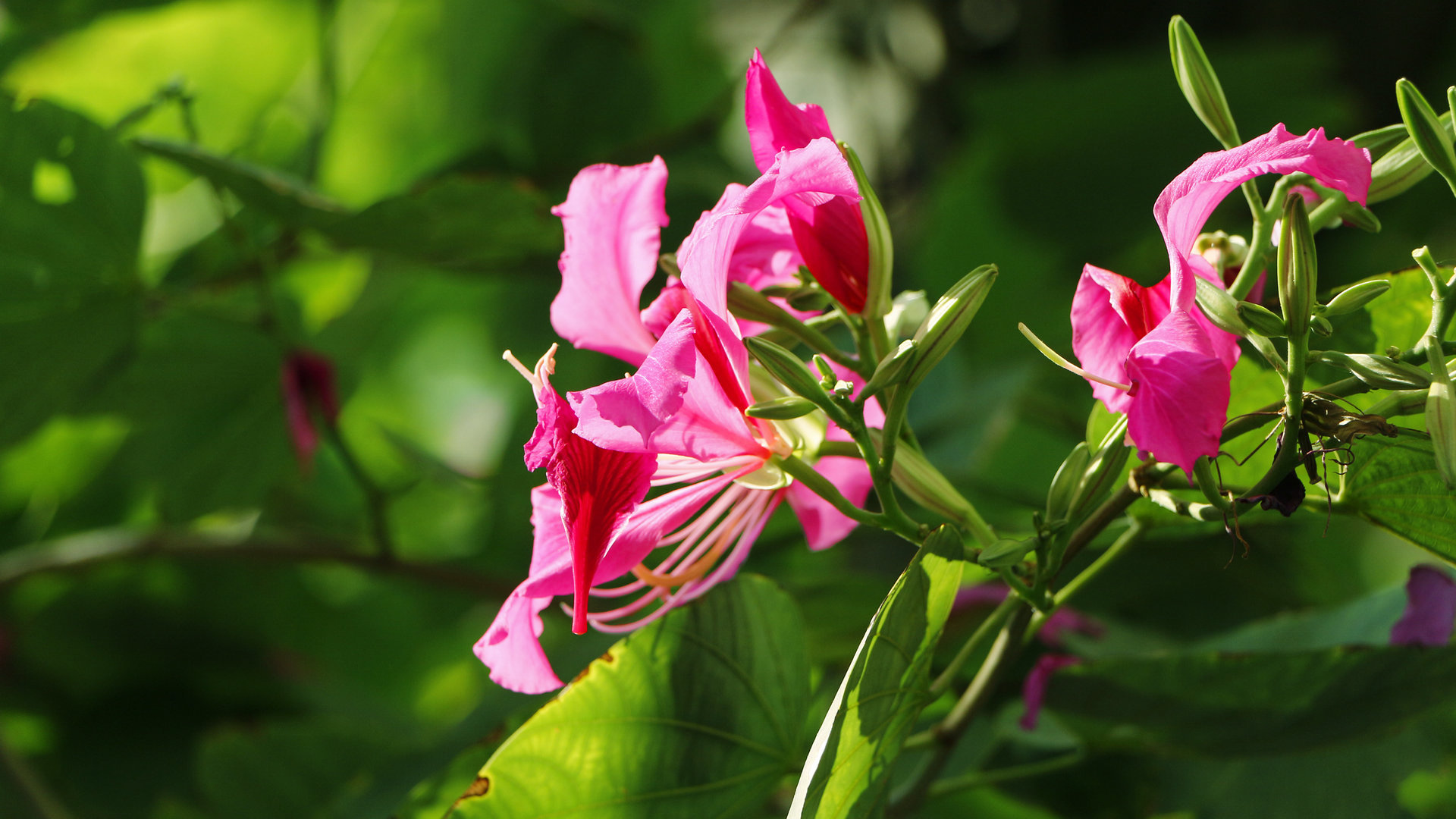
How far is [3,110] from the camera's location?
59cm

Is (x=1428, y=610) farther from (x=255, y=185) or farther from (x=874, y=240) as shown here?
(x=255, y=185)

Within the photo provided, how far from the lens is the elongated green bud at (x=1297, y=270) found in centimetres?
30

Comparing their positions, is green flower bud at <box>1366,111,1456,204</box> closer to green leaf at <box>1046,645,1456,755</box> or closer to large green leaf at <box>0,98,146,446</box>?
green leaf at <box>1046,645,1456,755</box>

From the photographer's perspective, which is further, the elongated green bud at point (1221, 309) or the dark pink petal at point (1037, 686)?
the dark pink petal at point (1037, 686)

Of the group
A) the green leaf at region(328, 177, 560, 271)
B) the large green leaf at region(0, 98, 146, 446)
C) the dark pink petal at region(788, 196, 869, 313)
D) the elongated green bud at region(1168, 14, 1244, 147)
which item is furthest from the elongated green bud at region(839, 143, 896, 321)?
the large green leaf at region(0, 98, 146, 446)

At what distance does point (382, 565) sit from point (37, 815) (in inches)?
10.9

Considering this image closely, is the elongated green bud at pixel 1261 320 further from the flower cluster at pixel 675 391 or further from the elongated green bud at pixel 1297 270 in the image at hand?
the flower cluster at pixel 675 391

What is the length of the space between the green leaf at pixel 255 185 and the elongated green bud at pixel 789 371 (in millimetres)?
407

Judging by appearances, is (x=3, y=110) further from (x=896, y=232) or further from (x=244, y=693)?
(x=896, y=232)

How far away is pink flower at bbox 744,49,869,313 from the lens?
1.19ft

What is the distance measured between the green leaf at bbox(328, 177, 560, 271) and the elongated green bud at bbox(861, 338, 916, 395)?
0.38 meters

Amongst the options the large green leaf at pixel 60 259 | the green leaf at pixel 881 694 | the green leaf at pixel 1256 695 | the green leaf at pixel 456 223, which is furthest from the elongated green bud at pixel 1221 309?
the large green leaf at pixel 60 259

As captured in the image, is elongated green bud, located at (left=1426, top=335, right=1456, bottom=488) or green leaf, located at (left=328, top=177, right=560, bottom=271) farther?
green leaf, located at (left=328, top=177, right=560, bottom=271)

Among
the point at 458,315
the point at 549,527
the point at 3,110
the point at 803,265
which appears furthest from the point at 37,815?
the point at 458,315
